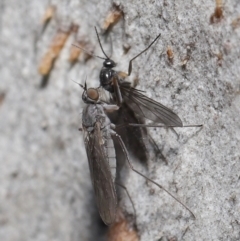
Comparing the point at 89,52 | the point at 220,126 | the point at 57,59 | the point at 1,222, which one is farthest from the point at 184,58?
the point at 1,222

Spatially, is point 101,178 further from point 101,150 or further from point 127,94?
point 127,94

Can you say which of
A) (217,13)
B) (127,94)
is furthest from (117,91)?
(217,13)

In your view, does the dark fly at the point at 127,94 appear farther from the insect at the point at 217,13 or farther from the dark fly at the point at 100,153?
the insect at the point at 217,13

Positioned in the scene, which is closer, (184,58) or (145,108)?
(184,58)

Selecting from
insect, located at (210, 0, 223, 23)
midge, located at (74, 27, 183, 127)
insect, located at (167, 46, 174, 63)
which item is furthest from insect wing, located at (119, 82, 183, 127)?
insect, located at (210, 0, 223, 23)

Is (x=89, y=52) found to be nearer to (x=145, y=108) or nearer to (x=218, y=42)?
(x=145, y=108)

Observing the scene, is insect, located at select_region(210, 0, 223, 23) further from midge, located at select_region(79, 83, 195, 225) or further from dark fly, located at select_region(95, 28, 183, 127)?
midge, located at select_region(79, 83, 195, 225)

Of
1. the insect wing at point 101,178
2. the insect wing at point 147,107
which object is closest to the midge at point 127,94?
the insect wing at point 147,107
